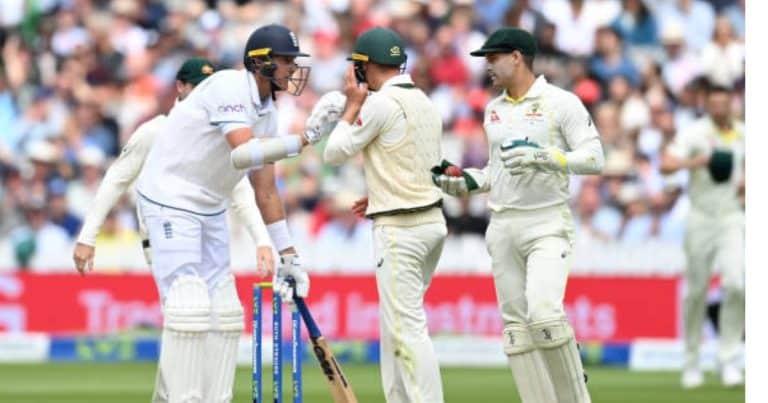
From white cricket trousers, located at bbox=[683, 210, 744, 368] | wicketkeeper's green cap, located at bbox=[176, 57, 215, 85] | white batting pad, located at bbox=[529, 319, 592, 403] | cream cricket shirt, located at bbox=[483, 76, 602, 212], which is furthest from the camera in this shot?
white cricket trousers, located at bbox=[683, 210, 744, 368]

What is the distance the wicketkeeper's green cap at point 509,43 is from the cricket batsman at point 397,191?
384 millimetres

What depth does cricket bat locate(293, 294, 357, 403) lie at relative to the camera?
7.02 m

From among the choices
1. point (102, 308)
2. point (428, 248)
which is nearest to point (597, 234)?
point (102, 308)

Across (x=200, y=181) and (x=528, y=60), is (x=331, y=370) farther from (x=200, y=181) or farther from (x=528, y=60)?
(x=528, y=60)

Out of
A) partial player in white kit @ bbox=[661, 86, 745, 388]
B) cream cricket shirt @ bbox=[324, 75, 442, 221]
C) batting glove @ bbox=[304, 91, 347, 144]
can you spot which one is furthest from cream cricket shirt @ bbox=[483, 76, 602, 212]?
partial player in white kit @ bbox=[661, 86, 745, 388]

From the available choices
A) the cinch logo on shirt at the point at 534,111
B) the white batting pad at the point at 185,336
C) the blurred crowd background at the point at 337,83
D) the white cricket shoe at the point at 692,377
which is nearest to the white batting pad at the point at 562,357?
the cinch logo on shirt at the point at 534,111

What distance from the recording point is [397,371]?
7.23m

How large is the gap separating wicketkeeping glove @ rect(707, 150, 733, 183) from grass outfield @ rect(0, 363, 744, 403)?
1305 mm

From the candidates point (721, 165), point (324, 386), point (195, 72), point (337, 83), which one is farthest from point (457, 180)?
point (337, 83)

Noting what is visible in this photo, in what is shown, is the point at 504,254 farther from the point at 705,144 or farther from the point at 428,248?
the point at 705,144

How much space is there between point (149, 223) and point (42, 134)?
858cm

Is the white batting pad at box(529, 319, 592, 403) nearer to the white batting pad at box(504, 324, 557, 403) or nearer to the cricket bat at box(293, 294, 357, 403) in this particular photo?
the white batting pad at box(504, 324, 557, 403)

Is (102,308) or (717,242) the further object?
(102,308)

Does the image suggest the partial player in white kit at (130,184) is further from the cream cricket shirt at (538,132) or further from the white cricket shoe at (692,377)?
the white cricket shoe at (692,377)
